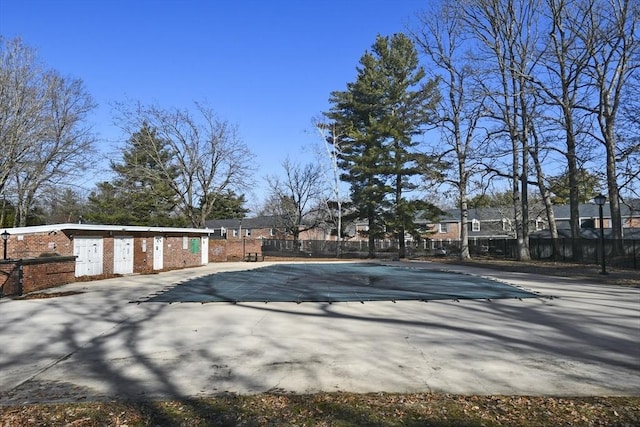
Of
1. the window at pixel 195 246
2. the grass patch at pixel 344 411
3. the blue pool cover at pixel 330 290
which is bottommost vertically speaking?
the blue pool cover at pixel 330 290

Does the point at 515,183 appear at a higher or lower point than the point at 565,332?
higher

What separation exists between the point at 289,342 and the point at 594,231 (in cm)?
4101

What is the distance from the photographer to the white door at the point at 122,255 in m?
22.0

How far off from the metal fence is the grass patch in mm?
23995

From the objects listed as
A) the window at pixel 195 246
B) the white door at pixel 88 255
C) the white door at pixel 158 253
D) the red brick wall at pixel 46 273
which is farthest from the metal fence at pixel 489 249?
the red brick wall at pixel 46 273

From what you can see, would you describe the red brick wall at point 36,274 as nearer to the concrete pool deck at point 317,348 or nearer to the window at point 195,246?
the concrete pool deck at point 317,348

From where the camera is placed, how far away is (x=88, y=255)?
65.9 ft

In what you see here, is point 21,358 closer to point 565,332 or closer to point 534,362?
point 534,362

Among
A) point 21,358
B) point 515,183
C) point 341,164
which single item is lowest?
point 21,358

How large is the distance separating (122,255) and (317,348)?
17.8m

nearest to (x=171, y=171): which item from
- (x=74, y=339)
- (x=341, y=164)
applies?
(x=341, y=164)

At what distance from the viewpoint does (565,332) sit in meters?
8.55

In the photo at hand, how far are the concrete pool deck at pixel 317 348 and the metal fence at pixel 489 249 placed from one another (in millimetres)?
16840

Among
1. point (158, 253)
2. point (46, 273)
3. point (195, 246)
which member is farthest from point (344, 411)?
point (195, 246)
